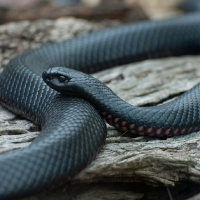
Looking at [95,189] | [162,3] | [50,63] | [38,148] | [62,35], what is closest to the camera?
[38,148]

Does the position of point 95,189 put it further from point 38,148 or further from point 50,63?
point 50,63

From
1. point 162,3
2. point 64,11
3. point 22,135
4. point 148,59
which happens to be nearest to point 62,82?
point 22,135

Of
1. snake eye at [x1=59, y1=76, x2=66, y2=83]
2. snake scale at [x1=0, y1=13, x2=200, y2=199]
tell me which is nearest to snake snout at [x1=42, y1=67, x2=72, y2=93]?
snake eye at [x1=59, y1=76, x2=66, y2=83]

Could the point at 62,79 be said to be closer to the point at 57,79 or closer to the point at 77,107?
the point at 57,79

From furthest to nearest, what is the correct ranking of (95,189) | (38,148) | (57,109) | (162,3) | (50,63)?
(162,3)
(50,63)
(57,109)
(95,189)
(38,148)

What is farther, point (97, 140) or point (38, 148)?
point (97, 140)

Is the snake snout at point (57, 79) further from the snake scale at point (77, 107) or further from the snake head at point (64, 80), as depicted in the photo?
the snake scale at point (77, 107)

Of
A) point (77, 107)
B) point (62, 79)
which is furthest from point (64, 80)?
→ point (77, 107)
